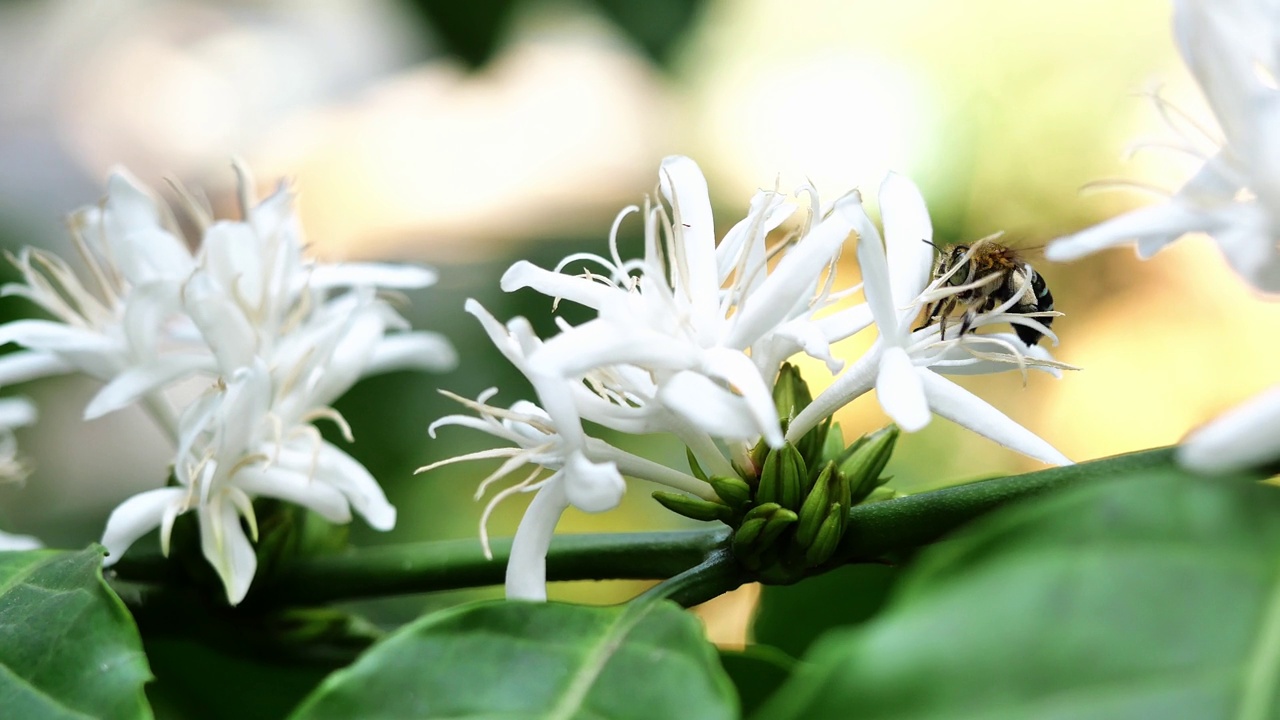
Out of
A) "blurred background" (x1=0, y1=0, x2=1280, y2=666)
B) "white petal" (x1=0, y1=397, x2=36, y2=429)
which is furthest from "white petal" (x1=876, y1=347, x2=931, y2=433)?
"blurred background" (x1=0, y1=0, x2=1280, y2=666)

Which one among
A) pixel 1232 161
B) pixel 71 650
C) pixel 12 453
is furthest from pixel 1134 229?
pixel 12 453

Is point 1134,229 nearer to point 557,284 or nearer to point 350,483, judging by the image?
point 557,284

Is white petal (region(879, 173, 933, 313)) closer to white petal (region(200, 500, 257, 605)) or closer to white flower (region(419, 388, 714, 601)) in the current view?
white flower (region(419, 388, 714, 601))

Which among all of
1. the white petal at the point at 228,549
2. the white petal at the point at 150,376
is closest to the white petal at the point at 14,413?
the white petal at the point at 150,376

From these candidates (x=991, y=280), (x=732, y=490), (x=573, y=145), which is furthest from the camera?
(x=573, y=145)

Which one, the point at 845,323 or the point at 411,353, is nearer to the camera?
the point at 845,323

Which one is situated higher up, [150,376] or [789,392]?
[789,392]

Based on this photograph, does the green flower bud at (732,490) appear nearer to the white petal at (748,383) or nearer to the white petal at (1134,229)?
the white petal at (748,383)
